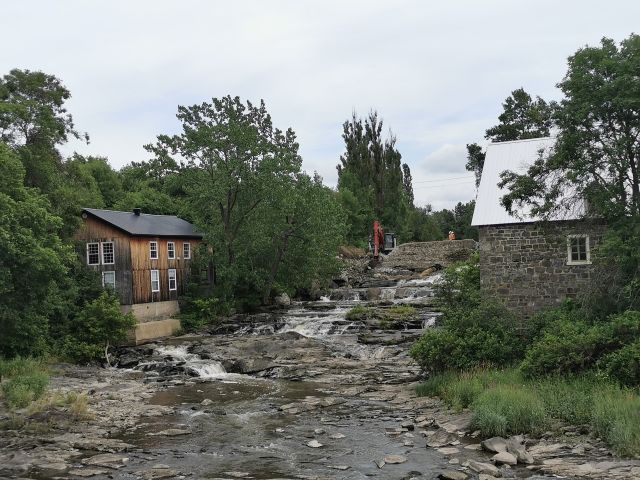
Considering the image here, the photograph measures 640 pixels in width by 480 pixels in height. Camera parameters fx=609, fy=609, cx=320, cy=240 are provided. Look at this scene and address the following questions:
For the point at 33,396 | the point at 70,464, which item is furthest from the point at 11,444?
the point at 33,396

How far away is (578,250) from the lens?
21.5m

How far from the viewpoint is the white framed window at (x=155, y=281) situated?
1416 inches

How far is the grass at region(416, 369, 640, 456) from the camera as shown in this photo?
1271 cm

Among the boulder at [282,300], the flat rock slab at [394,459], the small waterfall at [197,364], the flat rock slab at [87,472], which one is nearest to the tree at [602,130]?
the flat rock slab at [394,459]

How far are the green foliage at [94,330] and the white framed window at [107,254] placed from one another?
15.7 feet

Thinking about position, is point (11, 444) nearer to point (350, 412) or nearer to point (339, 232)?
point (350, 412)

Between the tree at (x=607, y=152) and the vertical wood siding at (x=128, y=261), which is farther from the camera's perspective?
the vertical wood siding at (x=128, y=261)

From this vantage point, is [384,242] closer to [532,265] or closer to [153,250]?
[153,250]

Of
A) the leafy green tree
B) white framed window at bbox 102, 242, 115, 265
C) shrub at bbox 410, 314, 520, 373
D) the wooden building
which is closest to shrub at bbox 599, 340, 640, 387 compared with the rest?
shrub at bbox 410, 314, 520, 373

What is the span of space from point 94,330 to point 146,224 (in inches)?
399

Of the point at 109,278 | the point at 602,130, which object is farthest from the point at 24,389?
the point at 602,130

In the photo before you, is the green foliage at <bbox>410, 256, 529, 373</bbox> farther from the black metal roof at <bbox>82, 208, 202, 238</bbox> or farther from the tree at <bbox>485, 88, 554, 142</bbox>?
the tree at <bbox>485, 88, 554, 142</bbox>

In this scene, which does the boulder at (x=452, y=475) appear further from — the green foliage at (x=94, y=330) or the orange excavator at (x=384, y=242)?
the orange excavator at (x=384, y=242)

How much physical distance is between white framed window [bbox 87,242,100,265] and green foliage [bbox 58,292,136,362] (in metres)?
5.33
